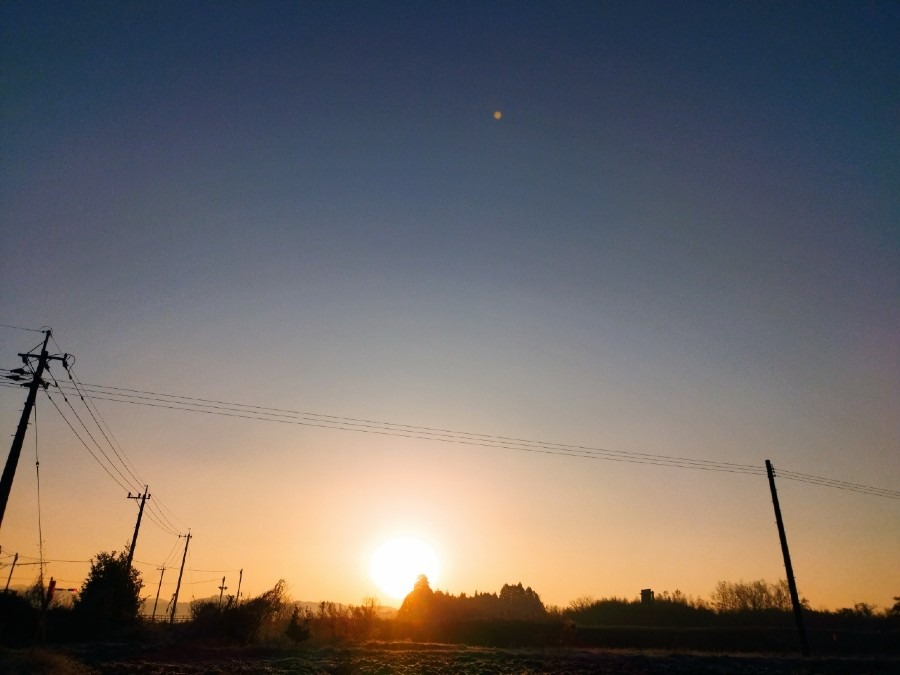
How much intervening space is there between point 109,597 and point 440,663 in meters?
27.8

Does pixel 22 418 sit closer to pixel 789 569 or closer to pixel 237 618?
pixel 237 618

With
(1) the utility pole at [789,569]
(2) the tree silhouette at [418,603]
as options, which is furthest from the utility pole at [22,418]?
(2) the tree silhouette at [418,603]

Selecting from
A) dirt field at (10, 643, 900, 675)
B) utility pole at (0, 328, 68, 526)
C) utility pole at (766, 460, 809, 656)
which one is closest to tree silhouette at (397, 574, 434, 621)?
dirt field at (10, 643, 900, 675)

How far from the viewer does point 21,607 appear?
39.1 m

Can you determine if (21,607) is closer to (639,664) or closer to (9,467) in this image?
(9,467)

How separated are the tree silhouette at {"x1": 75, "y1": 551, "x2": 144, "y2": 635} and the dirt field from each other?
816 cm

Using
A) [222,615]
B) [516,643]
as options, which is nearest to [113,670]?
[222,615]

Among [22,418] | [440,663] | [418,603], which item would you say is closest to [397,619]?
[418,603]

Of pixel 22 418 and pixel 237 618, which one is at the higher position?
pixel 22 418

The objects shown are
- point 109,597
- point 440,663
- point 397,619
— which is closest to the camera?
point 440,663

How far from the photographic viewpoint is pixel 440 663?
114 ft

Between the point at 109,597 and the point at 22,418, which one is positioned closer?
the point at 22,418

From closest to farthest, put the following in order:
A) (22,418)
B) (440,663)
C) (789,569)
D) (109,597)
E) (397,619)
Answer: (22,418), (440,663), (789,569), (109,597), (397,619)

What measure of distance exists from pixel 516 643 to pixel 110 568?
3840cm
